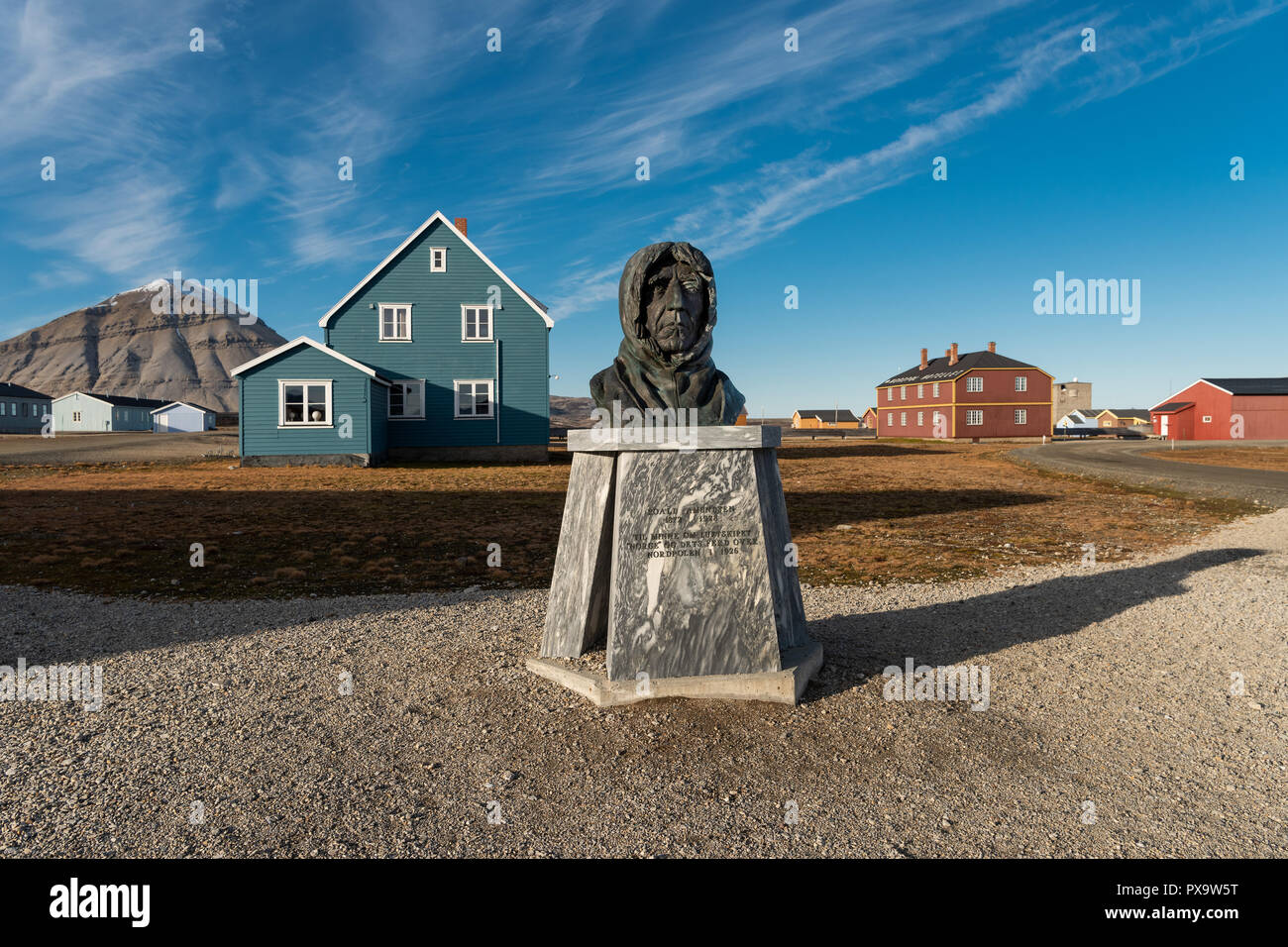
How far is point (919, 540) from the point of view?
34.8 ft

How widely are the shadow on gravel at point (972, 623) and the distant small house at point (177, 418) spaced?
8287cm

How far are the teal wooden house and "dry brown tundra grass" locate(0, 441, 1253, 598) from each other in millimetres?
5110

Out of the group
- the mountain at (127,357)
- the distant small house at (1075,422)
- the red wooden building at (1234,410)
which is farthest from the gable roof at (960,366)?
the mountain at (127,357)

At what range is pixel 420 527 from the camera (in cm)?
1152

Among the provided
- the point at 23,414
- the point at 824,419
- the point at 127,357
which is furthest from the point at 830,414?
the point at 127,357

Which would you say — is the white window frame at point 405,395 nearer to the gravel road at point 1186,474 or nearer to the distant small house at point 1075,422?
the gravel road at point 1186,474

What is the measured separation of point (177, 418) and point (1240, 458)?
87.7 metres

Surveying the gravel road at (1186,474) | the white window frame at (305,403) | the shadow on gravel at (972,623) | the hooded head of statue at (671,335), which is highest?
the white window frame at (305,403)

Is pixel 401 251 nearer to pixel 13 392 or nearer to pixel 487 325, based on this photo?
pixel 487 325

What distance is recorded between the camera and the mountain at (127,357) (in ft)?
518

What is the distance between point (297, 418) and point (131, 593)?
17.3 m

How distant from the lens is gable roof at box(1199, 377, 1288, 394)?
49056 mm

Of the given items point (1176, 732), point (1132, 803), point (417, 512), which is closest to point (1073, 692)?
point (1176, 732)

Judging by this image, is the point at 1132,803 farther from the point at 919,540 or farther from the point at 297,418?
the point at 297,418
